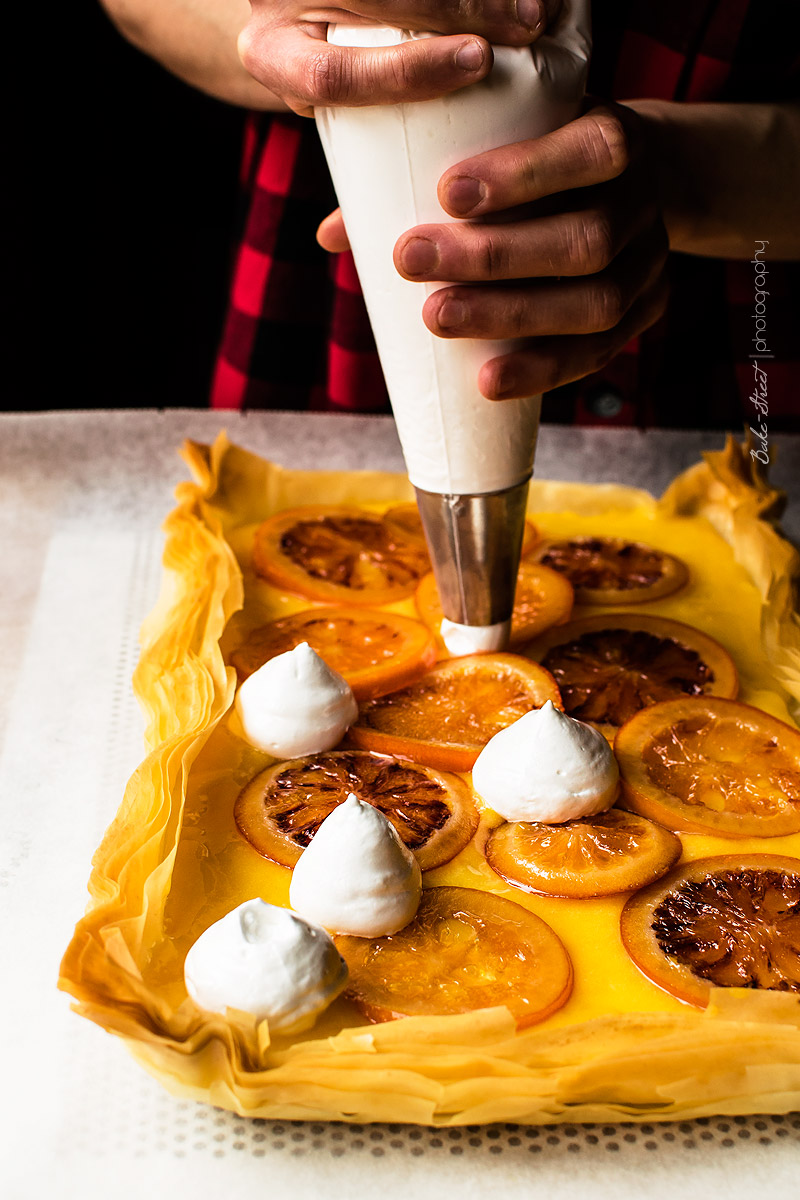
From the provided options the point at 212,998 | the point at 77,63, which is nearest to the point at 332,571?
the point at 212,998

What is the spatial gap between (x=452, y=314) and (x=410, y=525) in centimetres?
83

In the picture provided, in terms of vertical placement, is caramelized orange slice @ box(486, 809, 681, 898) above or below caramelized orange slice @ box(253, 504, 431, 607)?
above

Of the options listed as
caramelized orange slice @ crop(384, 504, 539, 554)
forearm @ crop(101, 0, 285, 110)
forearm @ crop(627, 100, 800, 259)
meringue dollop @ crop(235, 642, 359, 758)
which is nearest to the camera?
meringue dollop @ crop(235, 642, 359, 758)

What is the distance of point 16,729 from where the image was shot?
1.50m

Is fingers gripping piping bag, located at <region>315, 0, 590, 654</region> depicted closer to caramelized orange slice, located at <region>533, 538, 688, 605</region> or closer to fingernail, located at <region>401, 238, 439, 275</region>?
fingernail, located at <region>401, 238, 439, 275</region>

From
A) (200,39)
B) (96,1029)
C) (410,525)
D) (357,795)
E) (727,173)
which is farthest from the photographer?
(200,39)

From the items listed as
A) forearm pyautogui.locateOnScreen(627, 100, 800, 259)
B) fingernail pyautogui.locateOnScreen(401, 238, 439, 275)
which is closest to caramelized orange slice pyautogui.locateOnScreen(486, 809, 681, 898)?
fingernail pyautogui.locateOnScreen(401, 238, 439, 275)

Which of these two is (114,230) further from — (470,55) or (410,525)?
(470,55)

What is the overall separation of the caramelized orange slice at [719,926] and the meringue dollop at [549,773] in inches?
4.7

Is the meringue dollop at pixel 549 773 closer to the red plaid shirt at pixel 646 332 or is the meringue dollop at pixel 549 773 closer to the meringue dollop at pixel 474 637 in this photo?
the meringue dollop at pixel 474 637

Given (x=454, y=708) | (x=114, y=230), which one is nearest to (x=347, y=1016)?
(x=454, y=708)

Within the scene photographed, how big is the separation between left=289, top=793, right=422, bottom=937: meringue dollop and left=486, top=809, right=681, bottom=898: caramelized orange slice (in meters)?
0.14

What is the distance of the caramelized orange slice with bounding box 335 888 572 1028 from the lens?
995mm

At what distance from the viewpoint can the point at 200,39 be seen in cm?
217
